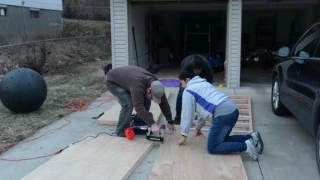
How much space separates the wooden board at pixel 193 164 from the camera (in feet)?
12.9

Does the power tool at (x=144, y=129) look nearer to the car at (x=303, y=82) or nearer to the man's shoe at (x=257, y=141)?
the man's shoe at (x=257, y=141)

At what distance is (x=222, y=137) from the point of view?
14.6 feet

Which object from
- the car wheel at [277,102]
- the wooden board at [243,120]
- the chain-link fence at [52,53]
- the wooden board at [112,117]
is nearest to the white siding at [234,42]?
the wooden board at [243,120]

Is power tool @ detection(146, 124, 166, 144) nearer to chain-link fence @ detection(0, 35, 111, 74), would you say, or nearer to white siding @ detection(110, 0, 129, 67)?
white siding @ detection(110, 0, 129, 67)

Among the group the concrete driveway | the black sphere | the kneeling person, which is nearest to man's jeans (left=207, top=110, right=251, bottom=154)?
the kneeling person

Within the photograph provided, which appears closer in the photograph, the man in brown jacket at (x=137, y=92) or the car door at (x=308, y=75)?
the car door at (x=308, y=75)

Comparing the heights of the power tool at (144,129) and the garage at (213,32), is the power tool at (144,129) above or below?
below

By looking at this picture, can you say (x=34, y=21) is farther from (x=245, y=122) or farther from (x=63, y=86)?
(x=245, y=122)

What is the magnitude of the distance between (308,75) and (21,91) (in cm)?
501

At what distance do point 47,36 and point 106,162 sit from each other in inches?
587

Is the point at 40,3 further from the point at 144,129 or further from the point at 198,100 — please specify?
the point at 198,100

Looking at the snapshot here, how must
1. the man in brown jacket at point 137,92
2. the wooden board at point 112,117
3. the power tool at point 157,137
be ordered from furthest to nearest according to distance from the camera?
the wooden board at point 112,117
the power tool at point 157,137
the man in brown jacket at point 137,92

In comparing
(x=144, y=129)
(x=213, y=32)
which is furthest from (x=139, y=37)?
(x=144, y=129)

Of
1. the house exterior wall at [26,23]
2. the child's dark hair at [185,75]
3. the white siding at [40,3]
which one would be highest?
the white siding at [40,3]
